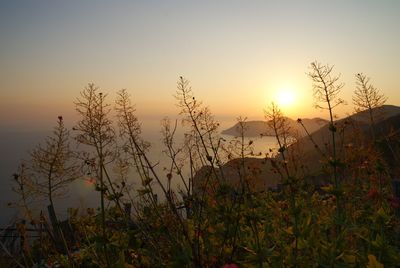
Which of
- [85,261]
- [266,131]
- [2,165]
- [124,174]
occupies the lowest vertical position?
[85,261]

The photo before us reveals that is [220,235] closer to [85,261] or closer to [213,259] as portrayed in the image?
[213,259]

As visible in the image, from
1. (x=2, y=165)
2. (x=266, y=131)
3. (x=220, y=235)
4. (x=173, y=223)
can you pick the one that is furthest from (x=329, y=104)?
(x=2, y=165)

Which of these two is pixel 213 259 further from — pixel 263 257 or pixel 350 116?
pixel 350 116

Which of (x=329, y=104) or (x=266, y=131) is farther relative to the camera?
(x=266, y=131)

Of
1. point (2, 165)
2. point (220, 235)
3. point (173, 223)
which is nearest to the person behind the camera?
point (173, 223)

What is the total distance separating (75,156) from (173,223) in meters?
1.21

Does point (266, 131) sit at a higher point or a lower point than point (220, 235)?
higher

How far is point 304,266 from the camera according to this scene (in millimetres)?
3217

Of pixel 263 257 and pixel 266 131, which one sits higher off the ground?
pixel 266 131

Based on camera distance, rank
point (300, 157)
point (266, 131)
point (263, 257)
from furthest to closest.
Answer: point (300, 157) < point (266, 131) < point (263, 257)

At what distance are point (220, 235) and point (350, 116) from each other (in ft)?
14.7

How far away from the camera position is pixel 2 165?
170500mm

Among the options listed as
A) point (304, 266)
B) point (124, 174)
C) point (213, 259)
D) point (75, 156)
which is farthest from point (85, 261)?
point (304, 266)

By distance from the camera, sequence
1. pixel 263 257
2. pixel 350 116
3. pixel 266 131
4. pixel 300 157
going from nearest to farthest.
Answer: pixel 263 257, pixel 266 131, pixel 300 157, pixel 350 116
